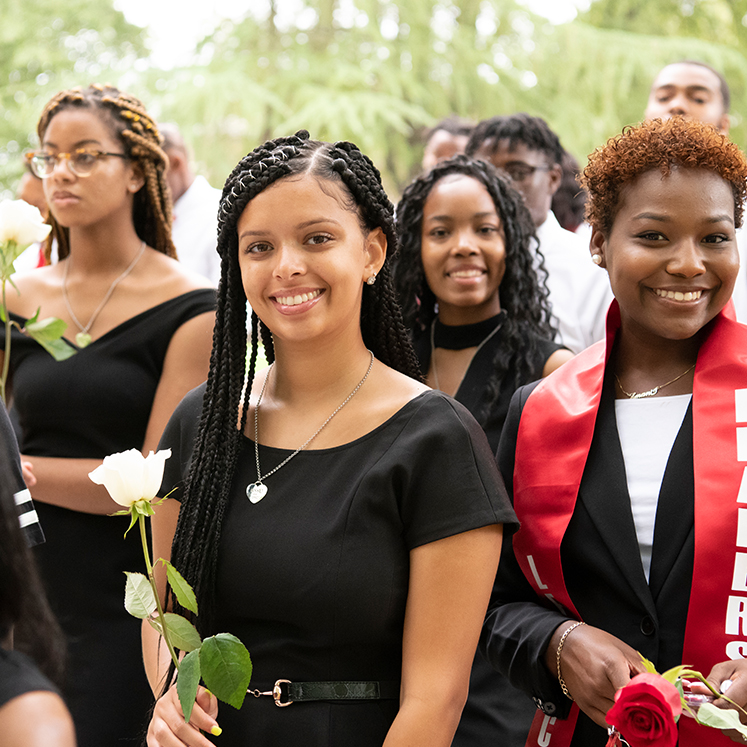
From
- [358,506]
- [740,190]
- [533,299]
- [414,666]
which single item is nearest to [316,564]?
[358,506]

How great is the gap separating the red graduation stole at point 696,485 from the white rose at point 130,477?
85cm

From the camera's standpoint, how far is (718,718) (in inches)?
59.6

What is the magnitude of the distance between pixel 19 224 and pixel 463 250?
145cm

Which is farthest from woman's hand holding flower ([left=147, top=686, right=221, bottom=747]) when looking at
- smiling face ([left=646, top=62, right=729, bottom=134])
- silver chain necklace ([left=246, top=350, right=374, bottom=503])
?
smiling face ([left=646, top=62, right=729, bottom=134])

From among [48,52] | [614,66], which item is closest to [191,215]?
[614,66]

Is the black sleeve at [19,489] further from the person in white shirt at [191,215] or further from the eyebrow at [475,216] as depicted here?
the person in white shirt at [191,215]

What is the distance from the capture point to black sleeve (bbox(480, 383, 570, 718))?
203 cm

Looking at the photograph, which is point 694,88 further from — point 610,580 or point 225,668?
point 225,668

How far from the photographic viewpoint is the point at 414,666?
6.11 feet

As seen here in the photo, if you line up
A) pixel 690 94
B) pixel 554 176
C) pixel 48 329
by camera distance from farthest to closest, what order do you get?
pixel 690 94 → pixel 554 176 → pixel 48 329

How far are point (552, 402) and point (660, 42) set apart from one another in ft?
34.5

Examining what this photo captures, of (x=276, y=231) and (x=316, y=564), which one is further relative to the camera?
(x=276, y=231)

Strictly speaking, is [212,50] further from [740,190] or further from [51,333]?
[740,190]

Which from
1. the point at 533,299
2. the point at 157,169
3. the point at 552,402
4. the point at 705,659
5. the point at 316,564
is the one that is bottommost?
the point at 705,659
